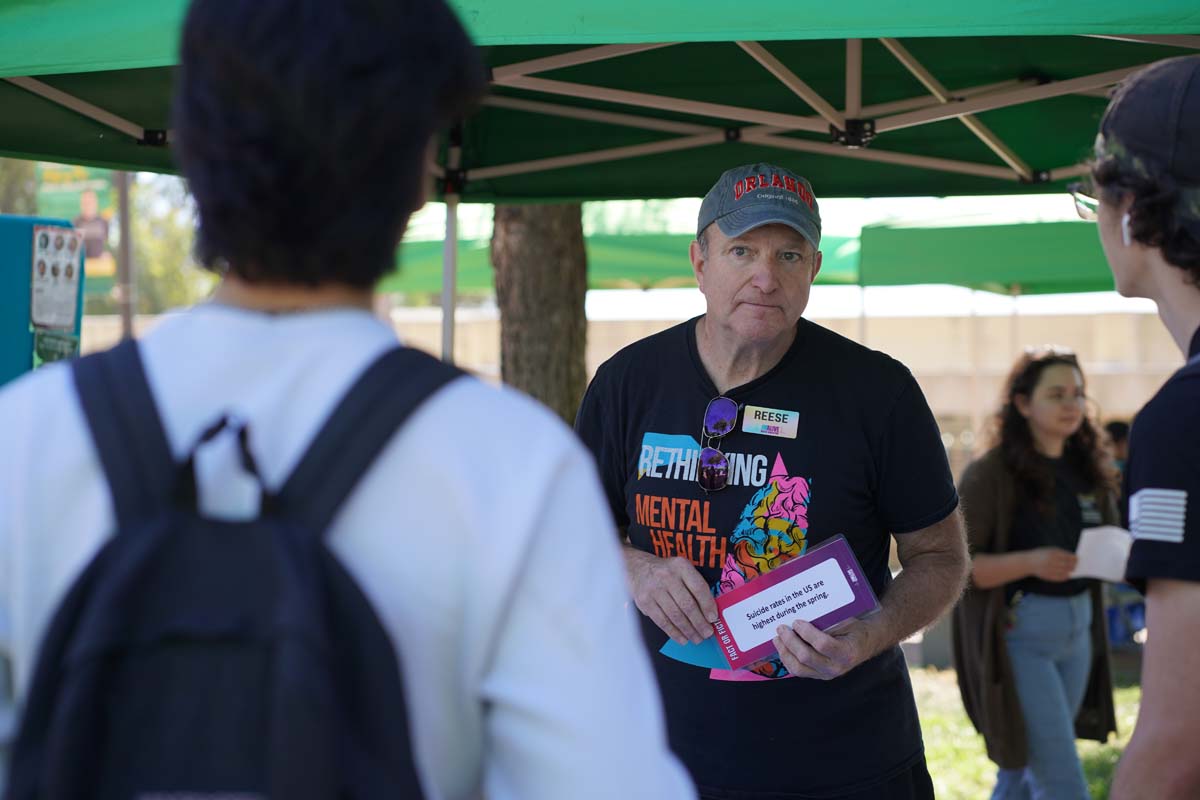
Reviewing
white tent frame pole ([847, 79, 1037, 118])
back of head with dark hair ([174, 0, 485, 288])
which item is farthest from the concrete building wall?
back of head with dark hair ([174, 0, 485, 288])

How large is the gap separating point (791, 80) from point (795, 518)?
50.0 inches

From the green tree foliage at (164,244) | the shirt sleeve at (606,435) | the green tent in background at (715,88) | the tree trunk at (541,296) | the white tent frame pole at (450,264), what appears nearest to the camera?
the green tent in background at (715,88)

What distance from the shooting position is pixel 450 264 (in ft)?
13.1

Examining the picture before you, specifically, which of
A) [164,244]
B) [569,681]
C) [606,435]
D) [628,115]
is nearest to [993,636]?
[628,115]

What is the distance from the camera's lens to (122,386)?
0.97 m

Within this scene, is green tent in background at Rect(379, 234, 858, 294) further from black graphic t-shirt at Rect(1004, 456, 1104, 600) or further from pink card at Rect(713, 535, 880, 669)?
pink card at Rect(713, 535, 880, 669)

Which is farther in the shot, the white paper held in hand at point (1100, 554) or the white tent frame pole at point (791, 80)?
the white paper held in hand at point (1100, 554)

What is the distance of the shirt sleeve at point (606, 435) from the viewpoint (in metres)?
2.70

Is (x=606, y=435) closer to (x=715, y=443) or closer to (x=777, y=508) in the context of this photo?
(x=715, y=443)

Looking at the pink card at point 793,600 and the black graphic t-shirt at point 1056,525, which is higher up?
the pink card at point 793,600

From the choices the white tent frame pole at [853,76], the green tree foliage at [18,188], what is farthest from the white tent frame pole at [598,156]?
the green tree foliage at [18,188]

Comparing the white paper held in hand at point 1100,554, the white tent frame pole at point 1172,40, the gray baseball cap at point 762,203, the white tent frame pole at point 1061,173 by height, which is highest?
the white tent frame pole at point 1061,173

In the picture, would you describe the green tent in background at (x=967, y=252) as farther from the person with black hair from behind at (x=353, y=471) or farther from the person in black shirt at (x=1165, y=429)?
the person with black hair from behind at (x=353, y=471)

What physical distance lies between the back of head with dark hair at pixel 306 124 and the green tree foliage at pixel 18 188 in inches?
1209
